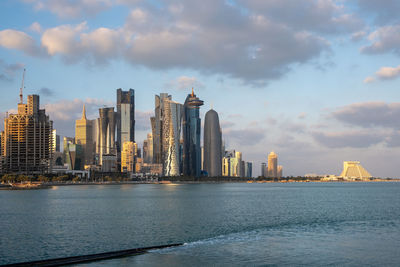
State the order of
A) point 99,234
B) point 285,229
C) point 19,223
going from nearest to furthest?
1. point 99,234
2. point 285,229
3. point 19,223

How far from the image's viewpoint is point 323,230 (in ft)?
251

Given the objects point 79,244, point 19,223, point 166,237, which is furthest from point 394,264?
point 19,223

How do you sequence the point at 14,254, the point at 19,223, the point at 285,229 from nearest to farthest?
the point at 14,254 → the point at 285,229 → the point at 19,223

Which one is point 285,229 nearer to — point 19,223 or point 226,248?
point 226,248

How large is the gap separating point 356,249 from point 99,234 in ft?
134

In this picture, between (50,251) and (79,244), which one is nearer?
(50,251)

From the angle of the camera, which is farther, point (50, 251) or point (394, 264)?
point (50, 251)

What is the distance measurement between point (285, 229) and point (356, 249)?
72.7ft

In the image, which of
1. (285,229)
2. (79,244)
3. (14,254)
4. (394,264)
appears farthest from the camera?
(285,229)

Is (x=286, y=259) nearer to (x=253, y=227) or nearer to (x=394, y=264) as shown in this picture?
(x=394, y=264)

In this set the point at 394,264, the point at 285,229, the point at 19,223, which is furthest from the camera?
the point at 19,223

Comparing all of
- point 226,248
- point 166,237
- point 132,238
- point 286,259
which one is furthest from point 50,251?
point 286,259

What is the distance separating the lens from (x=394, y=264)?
48062 mm

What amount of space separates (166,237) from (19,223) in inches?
1470
